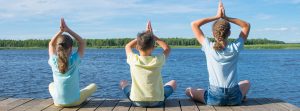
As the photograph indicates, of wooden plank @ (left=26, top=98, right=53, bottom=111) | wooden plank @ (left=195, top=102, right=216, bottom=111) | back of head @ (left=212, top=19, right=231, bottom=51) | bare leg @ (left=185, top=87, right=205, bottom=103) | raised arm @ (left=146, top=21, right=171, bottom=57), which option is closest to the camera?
back of head @ (left=212, top=19, right=231, bottom=51)

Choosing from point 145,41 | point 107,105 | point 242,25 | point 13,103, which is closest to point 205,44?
point 242,25

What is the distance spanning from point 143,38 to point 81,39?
0.98 metres

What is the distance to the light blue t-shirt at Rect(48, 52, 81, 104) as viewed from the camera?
6.00m

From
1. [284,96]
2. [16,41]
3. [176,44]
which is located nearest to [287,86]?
[284,96]

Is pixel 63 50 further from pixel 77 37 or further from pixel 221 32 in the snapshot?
pixel 221 32

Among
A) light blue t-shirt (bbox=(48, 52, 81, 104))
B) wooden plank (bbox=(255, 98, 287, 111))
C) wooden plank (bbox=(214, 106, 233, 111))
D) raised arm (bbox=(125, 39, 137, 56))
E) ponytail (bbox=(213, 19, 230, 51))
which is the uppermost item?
ponytail (bbox=(213, 19, 230, 51))

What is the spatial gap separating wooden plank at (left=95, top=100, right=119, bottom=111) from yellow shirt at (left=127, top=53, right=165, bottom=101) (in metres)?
0.37

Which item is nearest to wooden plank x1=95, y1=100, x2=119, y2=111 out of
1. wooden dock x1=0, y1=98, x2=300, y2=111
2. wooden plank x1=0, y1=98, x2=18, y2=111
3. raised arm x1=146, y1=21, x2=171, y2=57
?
wooden dock x1=0, y1=98, x2=300, y2=111

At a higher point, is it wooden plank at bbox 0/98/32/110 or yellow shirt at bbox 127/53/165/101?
yellow shirt at bbox 127/53/165/101

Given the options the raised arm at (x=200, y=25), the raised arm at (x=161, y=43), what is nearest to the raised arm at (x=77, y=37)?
the raised arm at (x=161, y=43)

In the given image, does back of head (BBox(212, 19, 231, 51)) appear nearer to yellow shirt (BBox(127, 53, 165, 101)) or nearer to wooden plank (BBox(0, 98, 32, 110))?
yellow shirt (BBox(127, 53, 165, 101))

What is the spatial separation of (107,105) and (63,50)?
108cm

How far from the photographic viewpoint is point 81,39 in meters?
6.19

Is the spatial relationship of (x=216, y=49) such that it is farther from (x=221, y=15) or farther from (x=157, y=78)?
(x=157, y=78)
